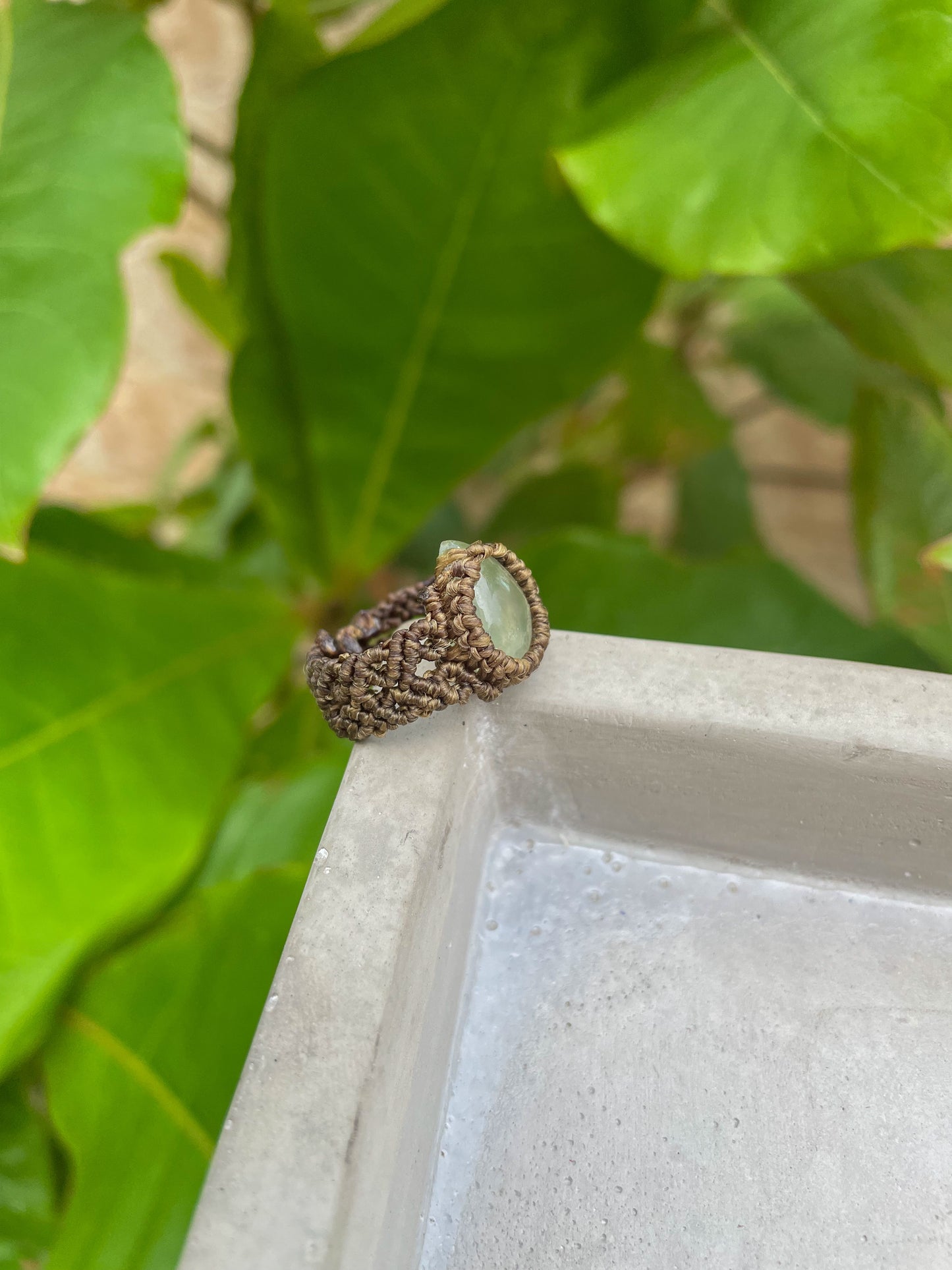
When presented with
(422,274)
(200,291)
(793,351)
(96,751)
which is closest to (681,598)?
(422,274)

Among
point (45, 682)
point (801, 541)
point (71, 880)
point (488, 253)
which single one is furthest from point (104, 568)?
point (801, 541)

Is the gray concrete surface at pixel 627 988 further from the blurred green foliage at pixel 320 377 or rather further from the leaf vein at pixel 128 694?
the leaf vein at pixel 128 694

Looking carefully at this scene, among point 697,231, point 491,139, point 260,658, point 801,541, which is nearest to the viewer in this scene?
point 697,231

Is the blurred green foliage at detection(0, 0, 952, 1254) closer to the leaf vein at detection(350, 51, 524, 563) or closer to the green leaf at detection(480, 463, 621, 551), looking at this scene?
the leaf vein at detection(350, 51, 524, 563)

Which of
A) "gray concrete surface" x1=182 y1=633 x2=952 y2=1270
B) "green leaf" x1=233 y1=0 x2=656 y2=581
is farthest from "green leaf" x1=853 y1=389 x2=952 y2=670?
"gray concrete surface" x1=182 y1=633 x2=952 y2=1270

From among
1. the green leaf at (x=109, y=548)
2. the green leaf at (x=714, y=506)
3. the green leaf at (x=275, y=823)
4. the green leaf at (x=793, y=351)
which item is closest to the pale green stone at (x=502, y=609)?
the green leaf at (x=275, y=823)

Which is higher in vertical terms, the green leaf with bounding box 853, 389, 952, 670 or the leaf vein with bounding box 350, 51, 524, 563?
the leaf vein with bounding box 350, 51, 524, 563

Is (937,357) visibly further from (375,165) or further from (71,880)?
(71,880)

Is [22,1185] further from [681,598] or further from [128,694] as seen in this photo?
[681,598]
